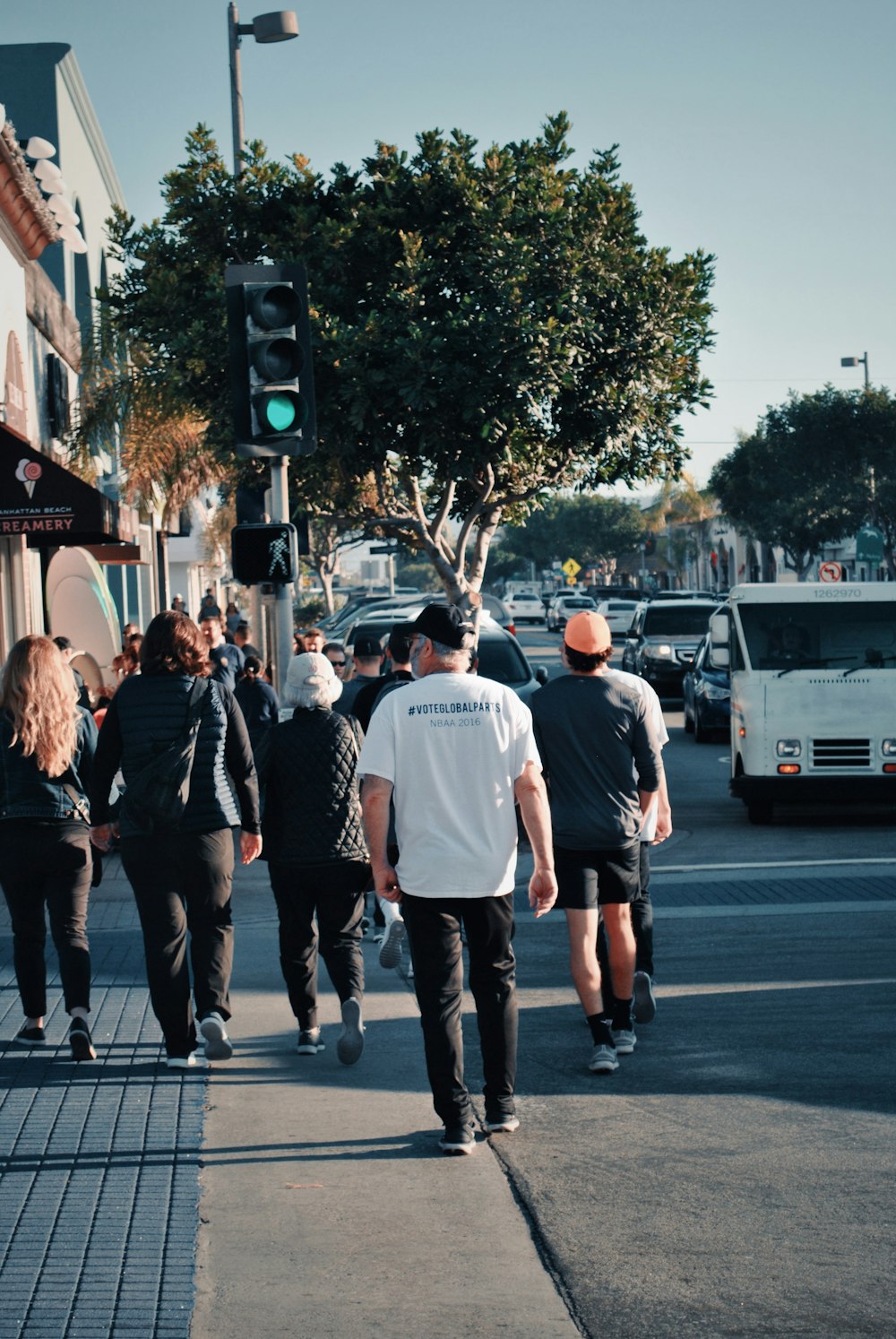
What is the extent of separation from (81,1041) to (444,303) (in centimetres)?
1766

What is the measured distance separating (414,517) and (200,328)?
494 cm

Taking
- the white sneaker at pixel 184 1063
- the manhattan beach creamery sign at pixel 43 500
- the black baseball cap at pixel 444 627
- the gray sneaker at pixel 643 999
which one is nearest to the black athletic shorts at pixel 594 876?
the gray sneaker at pixel 643 999

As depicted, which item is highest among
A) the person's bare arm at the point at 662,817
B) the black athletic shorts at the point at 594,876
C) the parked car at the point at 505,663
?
the parked car at the point at 505,663

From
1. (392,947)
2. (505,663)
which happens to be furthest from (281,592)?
(505,663)

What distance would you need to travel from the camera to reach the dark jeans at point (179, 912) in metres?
6.85

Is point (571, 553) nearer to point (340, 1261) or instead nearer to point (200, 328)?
point (200, 328)

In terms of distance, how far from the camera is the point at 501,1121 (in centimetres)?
605

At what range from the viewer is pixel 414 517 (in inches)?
1025

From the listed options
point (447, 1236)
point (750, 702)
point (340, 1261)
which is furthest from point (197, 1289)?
point (750, 702)

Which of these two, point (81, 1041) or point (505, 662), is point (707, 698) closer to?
point (505, 662)

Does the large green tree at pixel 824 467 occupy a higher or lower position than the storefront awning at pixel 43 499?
higher

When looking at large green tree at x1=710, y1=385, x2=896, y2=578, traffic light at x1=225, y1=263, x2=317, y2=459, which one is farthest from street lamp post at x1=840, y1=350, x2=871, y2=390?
traffic light at x1=225, y1=263, x2=317, y2=459

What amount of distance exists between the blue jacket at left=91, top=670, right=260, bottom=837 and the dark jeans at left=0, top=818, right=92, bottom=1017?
34 cm

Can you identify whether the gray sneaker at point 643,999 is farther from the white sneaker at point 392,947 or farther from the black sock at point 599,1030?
the white sneaker at point 392,947
